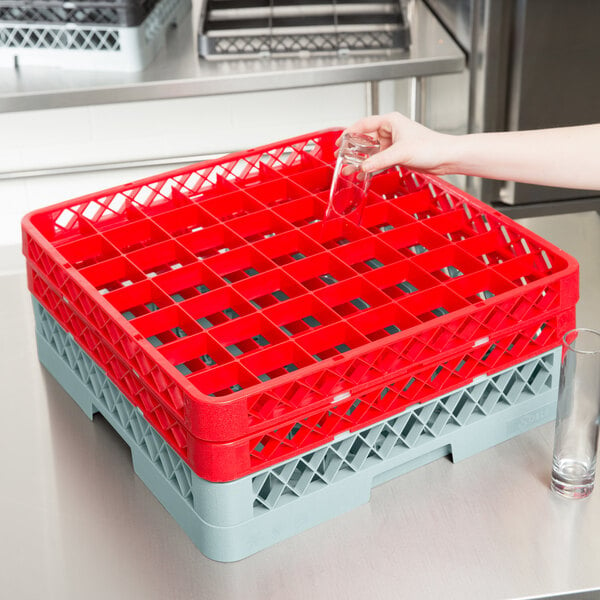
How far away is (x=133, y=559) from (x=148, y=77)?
3.84 feet

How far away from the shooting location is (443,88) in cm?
215

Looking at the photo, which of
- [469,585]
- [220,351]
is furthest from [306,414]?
[469,585]

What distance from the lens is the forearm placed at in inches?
48.6

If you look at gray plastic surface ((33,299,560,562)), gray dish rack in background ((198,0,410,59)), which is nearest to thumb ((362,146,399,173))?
gray plastic surface ((33,299,560,562))

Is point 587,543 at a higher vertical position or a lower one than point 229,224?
lower

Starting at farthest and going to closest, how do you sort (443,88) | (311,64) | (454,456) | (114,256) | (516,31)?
(443,88)
(311,64)
(516,31)
(114,256)
(454,456)

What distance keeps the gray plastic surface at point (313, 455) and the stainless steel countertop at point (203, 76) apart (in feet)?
2.56

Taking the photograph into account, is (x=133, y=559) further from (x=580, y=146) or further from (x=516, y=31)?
(x=516, y=31)

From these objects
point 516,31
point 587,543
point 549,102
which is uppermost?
point 516,31

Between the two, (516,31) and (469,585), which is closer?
(469,585)

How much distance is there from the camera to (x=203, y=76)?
1920 mm

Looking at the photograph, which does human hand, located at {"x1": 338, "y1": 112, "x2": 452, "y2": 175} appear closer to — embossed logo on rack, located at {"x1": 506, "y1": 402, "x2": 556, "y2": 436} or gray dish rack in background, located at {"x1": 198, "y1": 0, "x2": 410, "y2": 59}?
embossed logo on rack, located at {"x1": 506, "y1": 402, "x2": 556, "y2": 436}

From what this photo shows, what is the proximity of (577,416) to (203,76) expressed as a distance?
3.77 feet

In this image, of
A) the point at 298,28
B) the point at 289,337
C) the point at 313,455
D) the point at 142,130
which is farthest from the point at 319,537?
the point at 142,130
